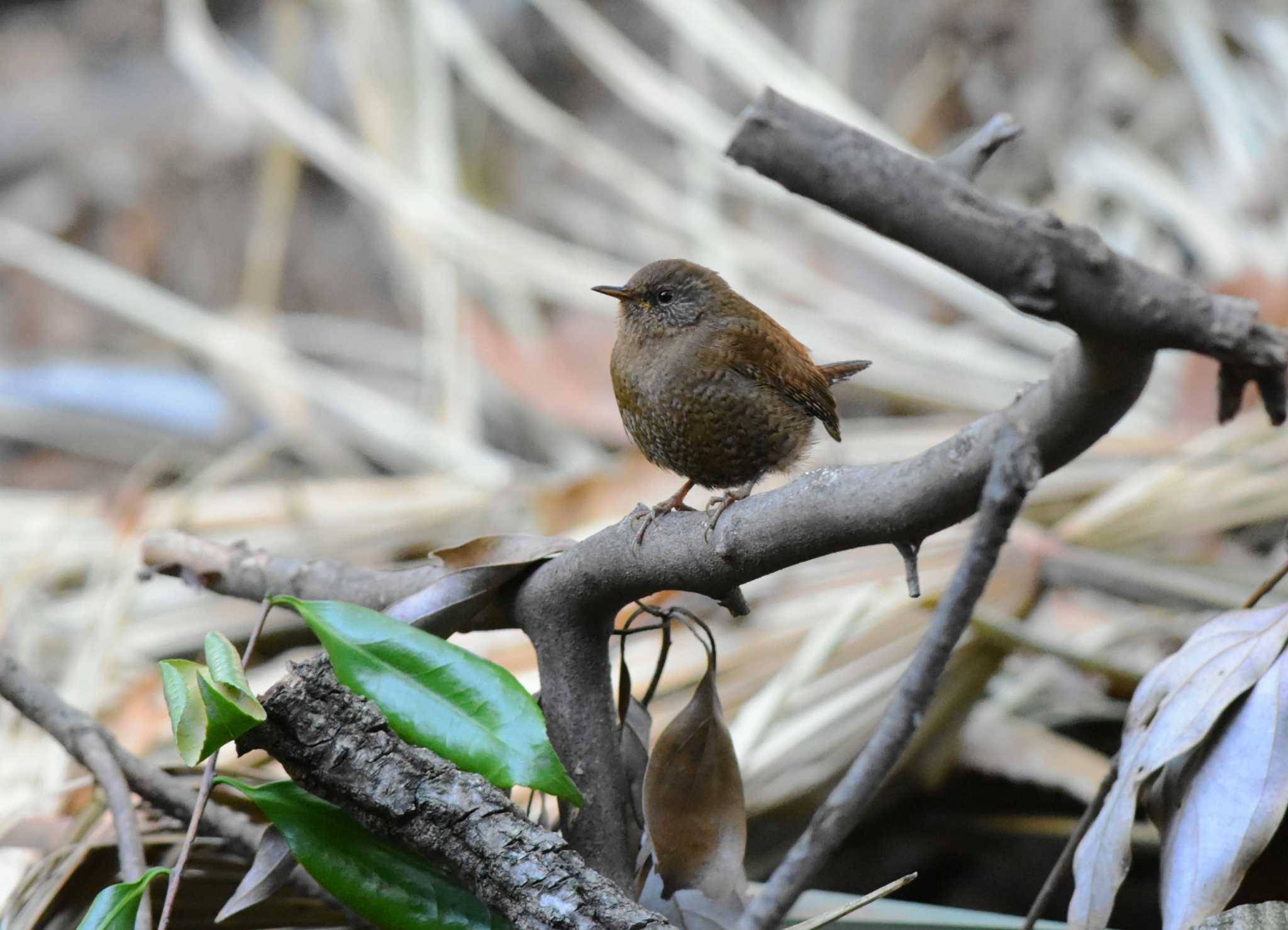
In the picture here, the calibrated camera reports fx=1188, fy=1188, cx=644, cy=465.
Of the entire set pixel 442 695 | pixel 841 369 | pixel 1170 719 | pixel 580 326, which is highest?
pixel 580 326

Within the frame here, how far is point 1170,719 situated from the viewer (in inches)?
42.4

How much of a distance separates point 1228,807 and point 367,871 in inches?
29.0

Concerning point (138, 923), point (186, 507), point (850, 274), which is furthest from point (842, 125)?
point (850, 274)

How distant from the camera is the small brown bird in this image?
5.20ft

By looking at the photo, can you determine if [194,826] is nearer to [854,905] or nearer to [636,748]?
[636,748]

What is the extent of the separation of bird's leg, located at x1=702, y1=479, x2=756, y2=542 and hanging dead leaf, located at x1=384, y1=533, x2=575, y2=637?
0.51 feet

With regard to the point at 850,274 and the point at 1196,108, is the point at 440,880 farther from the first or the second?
the point at 1196,108

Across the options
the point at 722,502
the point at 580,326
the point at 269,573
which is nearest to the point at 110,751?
the point at 269,573

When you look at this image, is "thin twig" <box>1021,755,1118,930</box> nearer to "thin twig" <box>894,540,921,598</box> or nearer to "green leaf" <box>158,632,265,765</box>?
"thin twig" <box>894,540,921,598</box>

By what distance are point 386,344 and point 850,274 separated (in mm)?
1931

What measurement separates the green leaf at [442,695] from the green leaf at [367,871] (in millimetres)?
128

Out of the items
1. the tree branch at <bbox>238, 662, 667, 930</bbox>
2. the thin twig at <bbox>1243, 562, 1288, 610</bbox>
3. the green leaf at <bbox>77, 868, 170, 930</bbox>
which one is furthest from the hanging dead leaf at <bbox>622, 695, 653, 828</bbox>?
the thin twig at <bbox>1243, 562, 1288, 610</bbox>

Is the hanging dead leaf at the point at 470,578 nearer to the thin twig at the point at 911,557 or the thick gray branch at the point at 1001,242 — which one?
the thin twig at the point at 911,557

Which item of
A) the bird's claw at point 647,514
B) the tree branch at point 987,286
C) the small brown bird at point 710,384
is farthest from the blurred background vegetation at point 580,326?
the tree branch at point 987,286
